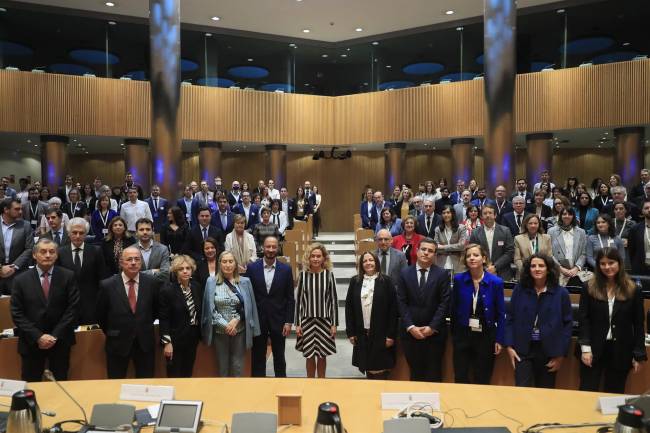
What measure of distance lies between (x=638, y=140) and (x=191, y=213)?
9072 millimetres

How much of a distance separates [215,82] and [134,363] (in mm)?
10558

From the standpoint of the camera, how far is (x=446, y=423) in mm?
2352

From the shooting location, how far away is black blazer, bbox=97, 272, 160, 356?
3689mm

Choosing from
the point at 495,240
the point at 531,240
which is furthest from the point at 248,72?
the point at 531,240

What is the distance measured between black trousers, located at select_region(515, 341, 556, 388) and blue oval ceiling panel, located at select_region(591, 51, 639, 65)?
382 inches

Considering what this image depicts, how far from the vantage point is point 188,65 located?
526 inches

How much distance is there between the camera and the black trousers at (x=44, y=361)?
3625 mm

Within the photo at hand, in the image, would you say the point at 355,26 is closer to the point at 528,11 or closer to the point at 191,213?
the point at 528,11

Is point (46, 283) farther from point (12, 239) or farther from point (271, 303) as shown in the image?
point (12, 239)

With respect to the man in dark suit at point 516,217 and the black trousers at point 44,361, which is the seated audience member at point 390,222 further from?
the black trousers at point 44,361

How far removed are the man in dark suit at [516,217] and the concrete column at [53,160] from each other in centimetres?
946

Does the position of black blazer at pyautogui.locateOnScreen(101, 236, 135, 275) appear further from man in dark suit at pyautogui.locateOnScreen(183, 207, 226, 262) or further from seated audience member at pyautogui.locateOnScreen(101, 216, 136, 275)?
man in dark suit at pyautogui.locateOnScreen(183, 207, 226, 262)

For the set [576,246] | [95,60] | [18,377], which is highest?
[95,60]

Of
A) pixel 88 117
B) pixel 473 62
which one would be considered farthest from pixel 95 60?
pixel 473 62
